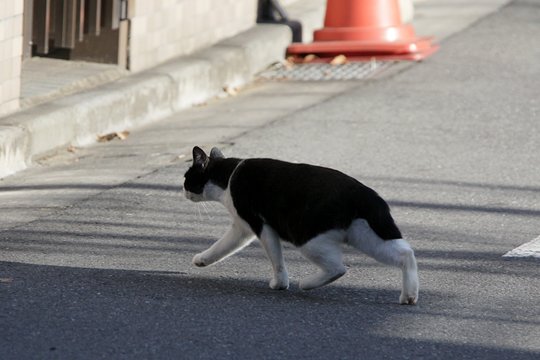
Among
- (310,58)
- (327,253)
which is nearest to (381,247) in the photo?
(327,253)

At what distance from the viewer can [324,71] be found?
11.4 m

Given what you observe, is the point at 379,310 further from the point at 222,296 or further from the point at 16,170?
the point at 16,170

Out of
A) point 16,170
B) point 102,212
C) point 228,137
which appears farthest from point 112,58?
point 102,212

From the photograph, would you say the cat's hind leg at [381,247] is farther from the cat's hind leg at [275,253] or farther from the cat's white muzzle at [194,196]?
the cat's white muzzle at [194,196]

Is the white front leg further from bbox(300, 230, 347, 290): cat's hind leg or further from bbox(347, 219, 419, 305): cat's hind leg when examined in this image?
bbox(347, 219, 419, 305): cat's hind leg

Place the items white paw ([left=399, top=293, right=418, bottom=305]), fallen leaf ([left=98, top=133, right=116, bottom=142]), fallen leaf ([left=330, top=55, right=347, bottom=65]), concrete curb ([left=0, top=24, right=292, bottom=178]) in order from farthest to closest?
fallen leaf ([left=330, top=55, right=347, bottom=65]) < fallen leaf ([left=98, top=133, right=116, bottom=142]) < concrete curb ([left=0, top=24, right=292, bottom=178]) < white paw ([left=399, top=293, right=418, bottom=305])

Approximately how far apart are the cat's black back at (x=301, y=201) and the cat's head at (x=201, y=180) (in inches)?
6.9

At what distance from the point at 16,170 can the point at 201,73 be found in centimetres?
263

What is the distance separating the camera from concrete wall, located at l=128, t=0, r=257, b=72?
33.6ft

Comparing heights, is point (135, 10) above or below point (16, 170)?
above

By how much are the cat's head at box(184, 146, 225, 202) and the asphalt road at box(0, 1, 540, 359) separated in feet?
1.17

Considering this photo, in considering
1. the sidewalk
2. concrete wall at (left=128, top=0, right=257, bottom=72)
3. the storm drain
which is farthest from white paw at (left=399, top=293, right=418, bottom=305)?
the storm drain

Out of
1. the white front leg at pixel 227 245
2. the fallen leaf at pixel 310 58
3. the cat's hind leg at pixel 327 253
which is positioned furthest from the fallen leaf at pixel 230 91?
the cat's hind leg at pixel 327 253

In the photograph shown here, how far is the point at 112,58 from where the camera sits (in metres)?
10.2
